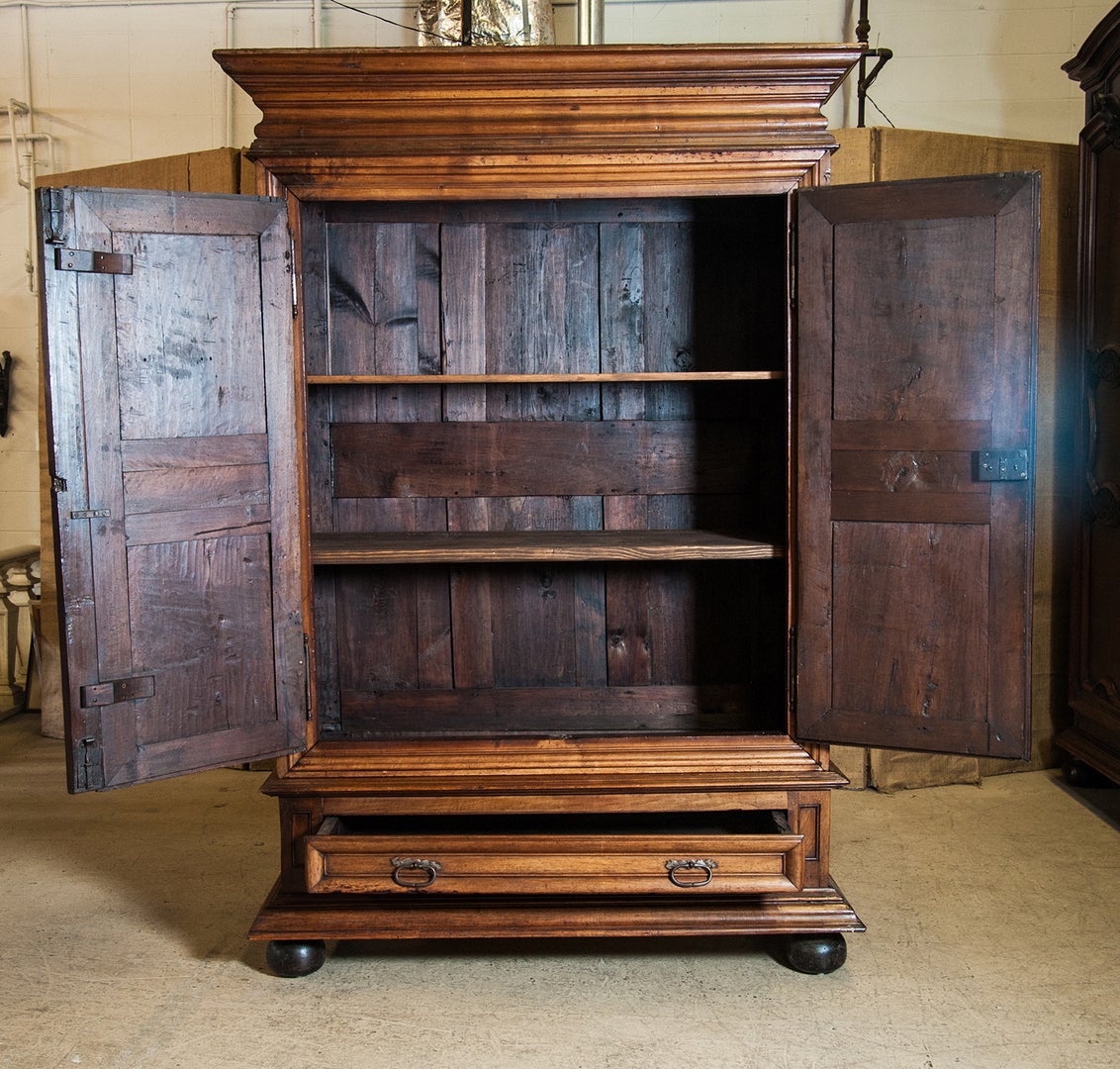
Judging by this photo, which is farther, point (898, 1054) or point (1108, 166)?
point (1108, 166)

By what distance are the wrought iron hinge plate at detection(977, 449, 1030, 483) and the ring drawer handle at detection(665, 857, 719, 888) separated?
941 mm

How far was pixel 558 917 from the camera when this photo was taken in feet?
7.47

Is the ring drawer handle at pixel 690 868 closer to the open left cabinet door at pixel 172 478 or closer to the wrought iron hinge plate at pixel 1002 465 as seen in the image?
the open left cabinet door at pixel 172 478

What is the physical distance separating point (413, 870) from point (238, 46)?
3.15m

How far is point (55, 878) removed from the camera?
9.23ft

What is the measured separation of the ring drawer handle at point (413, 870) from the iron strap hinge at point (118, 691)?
60 cm

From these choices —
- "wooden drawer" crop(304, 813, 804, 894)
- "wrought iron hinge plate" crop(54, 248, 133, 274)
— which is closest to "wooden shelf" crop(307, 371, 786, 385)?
"wrought iron hinge plate" crop(54, 248, 133, 274)

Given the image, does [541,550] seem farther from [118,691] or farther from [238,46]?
[238,46]

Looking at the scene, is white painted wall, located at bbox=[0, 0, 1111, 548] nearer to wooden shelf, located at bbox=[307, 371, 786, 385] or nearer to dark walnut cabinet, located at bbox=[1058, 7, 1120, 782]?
dark walnut cabinet, located at bbox=[1058, 7, 1120, 782]

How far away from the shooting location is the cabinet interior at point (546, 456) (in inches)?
107

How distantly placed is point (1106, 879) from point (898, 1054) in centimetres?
108

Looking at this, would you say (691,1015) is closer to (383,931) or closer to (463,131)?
(383,931)

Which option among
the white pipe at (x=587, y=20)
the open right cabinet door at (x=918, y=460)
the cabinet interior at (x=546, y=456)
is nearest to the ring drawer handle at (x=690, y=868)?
the open right cabinet door at (x=918, y=460)

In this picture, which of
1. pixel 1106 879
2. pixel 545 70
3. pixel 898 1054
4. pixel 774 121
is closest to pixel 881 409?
pixel 774 121
